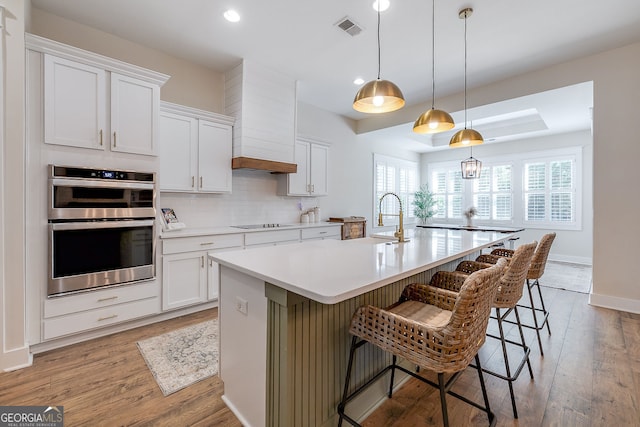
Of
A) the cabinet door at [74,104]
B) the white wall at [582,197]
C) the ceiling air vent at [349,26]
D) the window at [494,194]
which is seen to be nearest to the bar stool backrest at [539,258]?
the ceiling air vent at [349,26]

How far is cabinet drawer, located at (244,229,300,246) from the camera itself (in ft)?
12.2

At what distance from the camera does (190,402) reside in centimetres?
185

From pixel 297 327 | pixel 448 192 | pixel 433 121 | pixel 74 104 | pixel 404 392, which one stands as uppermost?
pixel 74 104

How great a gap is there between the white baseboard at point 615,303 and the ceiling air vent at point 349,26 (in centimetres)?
423

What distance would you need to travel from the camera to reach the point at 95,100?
2.61 m

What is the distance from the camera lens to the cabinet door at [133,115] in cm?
271

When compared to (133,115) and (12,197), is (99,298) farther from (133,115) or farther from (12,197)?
(133,115)

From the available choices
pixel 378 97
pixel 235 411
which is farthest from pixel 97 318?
pixel 378 97

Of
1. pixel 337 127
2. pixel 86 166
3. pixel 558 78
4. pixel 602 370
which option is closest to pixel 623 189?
pixel 558 78

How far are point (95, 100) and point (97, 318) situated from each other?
1.96 meters

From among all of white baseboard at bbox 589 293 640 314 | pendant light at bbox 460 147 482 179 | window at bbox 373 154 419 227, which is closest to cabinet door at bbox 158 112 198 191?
window at bbox 373 154 419 227

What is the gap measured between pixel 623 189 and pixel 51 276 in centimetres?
592

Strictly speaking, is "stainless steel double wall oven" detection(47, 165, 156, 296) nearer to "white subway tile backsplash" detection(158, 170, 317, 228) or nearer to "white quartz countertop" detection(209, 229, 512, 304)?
"white subway tile backsplash" detection(158, 170, 317, 228)

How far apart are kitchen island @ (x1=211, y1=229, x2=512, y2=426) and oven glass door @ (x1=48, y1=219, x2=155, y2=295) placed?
1.50 m
